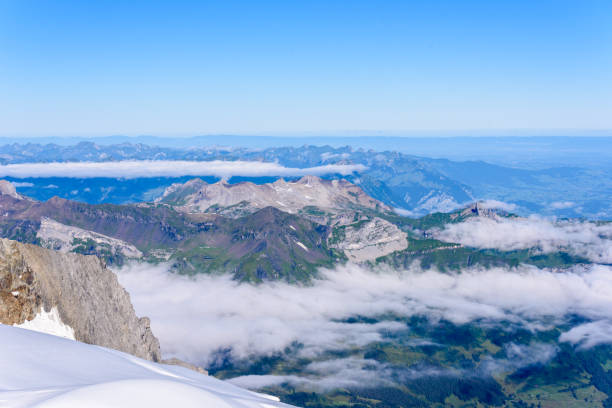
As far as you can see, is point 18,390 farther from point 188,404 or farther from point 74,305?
point 74,305

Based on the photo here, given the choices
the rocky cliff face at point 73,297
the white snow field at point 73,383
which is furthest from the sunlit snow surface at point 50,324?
the white snow field at point 73,383

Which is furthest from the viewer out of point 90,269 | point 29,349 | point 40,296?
point 90,269

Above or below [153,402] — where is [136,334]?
below

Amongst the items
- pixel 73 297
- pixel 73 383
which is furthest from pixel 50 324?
pixel 73 383

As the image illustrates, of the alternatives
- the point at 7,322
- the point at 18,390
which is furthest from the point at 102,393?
the point at 7,322

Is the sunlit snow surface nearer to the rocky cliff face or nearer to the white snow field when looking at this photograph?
the rocky cliff face

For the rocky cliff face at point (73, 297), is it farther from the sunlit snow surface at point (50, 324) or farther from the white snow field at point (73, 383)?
the white snow field at point (73, 383)
